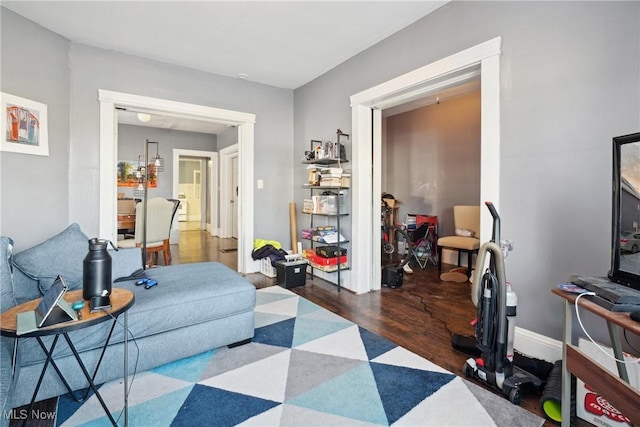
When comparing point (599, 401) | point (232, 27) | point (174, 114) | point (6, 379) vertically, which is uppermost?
point (232, 27)

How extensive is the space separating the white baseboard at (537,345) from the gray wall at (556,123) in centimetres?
5

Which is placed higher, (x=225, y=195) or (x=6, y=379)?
(x=225, y=195)

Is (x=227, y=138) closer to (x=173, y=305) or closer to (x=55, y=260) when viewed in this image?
(x=55, y=260)

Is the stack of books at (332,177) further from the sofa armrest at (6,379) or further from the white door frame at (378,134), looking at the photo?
the sofa armrest at (6,379)

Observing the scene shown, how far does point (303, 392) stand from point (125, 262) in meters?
1.62

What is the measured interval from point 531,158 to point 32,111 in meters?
4.10

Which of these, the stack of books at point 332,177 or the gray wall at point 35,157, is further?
the stack of books at point 332,177

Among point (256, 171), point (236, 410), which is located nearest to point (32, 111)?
point (256, 171)

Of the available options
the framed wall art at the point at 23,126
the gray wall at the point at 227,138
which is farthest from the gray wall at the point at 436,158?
the framed wall art at the point at 23,126

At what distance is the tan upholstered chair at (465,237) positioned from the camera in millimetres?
4168

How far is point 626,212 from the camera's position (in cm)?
130

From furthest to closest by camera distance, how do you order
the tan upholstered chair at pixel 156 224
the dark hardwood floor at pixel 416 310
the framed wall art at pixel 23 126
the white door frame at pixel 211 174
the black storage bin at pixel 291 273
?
1. the white door frame at pixel 211 174
2. the tan upholstered chair at pixel 156 224
3. the black storage bin at pixel 291 273
4. the framed wall art at pixel 23 126
5. the dark hardwood floor at pixel 416 310

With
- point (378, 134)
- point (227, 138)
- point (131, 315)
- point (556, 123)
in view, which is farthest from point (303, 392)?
point (227, 138)

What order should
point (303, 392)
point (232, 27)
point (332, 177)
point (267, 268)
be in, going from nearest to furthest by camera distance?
point (303, 392) → point (232, 27) → point (332, 177) → point (267, 268)
